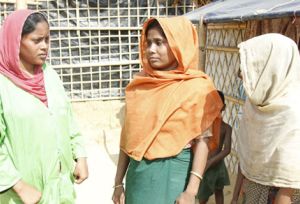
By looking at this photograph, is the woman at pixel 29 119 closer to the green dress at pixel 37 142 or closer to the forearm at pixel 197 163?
the green dress at pixel 37 142

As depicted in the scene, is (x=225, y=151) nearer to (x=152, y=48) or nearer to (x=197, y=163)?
(x=197, y=163)

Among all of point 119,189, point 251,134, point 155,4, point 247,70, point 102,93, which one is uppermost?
point 155,4

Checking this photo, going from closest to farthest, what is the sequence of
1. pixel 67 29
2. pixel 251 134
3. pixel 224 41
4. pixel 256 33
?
pixel 251 134, pixel 256 33, pixel 224 41, pixel 67 29

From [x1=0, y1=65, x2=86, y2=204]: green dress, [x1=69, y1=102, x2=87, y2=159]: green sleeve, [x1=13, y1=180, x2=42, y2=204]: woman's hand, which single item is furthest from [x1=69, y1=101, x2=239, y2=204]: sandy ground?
[x1=13, y1=180, x2=42, y2=204]: woman's hand

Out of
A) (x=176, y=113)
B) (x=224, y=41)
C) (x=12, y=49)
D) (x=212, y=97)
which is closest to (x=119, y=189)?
(x=176, y=113)

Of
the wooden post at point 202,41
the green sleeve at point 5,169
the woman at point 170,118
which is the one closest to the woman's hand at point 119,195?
the woman at point 170,118

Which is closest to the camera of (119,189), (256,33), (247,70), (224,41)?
(247,70)

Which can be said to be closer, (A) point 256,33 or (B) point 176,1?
(A) point 256,33

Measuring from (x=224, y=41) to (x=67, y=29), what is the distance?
10.5 feet

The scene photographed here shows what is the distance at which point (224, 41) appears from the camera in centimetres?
466

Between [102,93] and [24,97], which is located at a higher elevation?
[24,97]

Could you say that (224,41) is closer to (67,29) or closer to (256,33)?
(256,33)

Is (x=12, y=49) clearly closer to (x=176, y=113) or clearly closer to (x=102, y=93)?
(x=176, y=113)

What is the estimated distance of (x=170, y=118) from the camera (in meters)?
1.62
